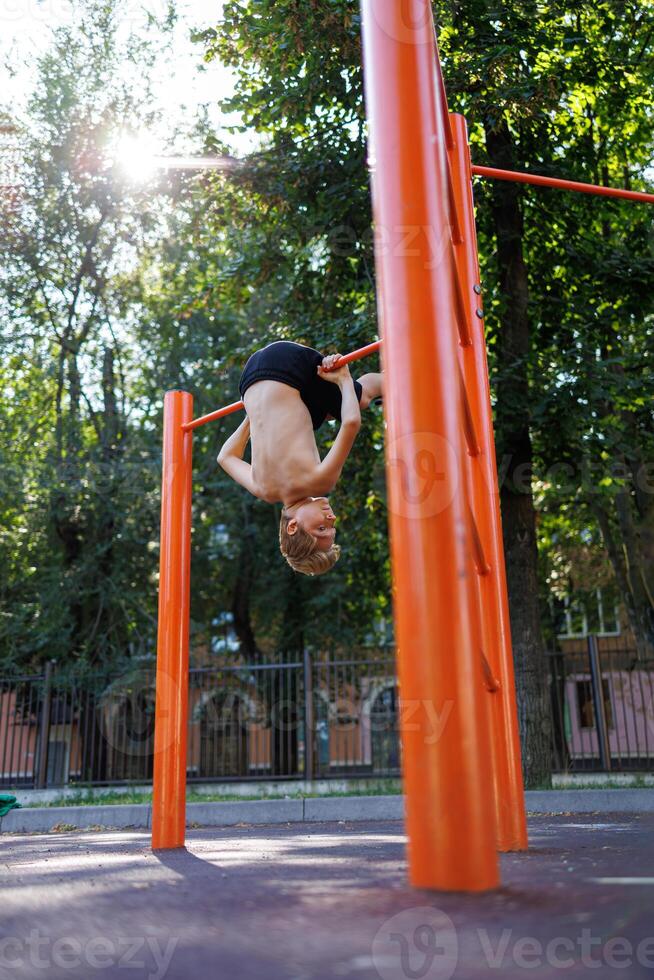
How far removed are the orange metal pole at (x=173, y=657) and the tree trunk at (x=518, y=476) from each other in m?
4.07

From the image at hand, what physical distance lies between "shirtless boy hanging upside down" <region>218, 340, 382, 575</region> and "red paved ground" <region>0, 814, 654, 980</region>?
163 cm

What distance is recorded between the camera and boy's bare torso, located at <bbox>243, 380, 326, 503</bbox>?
377 centimetres

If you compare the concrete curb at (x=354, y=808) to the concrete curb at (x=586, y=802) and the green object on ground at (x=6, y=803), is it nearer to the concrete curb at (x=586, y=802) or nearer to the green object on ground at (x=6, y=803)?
the concrete curb at (x=586, y=802)

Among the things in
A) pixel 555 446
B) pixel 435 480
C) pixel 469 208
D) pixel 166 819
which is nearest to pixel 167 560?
pixel 166 819

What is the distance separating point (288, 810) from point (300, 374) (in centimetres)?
526

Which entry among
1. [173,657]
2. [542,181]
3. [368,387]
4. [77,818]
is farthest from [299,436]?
[77,818]

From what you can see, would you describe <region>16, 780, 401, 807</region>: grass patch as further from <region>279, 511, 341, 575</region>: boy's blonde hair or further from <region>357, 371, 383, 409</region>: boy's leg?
<region>357, 371, 383, 409</region>: boy's leg

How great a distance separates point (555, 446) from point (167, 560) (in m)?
5.22

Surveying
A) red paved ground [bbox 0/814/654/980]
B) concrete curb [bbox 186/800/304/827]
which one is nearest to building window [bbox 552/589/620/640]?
concrete curb [bbox 186/800/304/827]

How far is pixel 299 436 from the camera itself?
152 inches

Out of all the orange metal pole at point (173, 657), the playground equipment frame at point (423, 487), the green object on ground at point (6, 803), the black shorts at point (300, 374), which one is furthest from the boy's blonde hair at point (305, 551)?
the green object on ground at point (6, 803)

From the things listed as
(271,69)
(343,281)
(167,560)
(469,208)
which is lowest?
(167,560)

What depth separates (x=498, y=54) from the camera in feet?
25.5

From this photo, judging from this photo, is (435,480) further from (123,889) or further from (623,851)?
(623,851)
